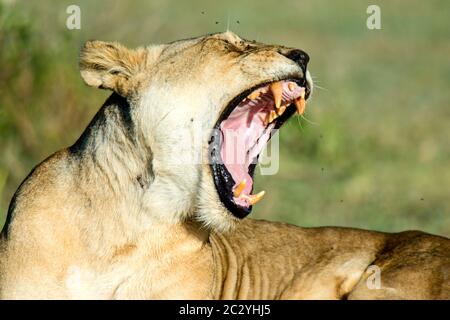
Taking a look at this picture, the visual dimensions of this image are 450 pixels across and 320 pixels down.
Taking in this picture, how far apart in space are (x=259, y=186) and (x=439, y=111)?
14.0 feet

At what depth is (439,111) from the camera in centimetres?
1349

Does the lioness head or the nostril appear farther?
the nostril

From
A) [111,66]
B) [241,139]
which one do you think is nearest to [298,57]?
[241,139]

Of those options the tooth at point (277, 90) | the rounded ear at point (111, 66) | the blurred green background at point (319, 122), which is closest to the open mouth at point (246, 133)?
the tooth at point (277, 90)

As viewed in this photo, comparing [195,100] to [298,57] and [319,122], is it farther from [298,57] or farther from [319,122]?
[319,122]

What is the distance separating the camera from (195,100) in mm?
5566

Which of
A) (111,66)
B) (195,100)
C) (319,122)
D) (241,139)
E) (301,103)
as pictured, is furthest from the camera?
(319,122)

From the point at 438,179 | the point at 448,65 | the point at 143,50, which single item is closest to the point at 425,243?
the point at 143,50

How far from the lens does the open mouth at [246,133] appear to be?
561 centimetres

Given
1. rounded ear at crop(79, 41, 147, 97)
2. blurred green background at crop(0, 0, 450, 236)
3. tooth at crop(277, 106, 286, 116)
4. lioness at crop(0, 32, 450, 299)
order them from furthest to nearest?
blurred green background at crop(0, 0, 450, 236)
tooth at crop(277, 106, 286, 116)
rounded ear at crop(79, 41, 147, 97)
lioness at crop(0, 32, 450, 299)

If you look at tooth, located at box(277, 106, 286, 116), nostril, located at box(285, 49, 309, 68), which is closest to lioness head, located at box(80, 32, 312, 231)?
nostril, located at box(285, 49, 309, 68)

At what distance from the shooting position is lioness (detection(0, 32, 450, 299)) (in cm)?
554

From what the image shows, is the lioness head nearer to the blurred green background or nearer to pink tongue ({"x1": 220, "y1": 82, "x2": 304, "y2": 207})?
pink tongue ({"x1": 220, "y1": 82, "x2": 304, "y2": 207})

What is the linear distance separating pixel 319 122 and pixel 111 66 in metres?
6.07
